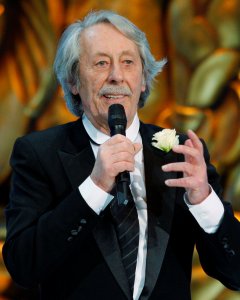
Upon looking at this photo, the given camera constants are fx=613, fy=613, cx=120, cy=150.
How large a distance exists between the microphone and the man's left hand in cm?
9

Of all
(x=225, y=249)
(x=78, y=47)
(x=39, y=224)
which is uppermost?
(x=78, y=47)

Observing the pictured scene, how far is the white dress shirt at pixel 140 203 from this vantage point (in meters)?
1.14

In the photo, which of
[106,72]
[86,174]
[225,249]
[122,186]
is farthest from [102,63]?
[225,249]

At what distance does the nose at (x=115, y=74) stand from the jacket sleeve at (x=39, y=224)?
9.0 inches

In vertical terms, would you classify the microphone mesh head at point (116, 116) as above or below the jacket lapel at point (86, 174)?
above

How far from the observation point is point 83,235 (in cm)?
115

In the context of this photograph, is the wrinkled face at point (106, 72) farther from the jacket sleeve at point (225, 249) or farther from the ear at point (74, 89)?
the jacket sleeve at point (225, 249)

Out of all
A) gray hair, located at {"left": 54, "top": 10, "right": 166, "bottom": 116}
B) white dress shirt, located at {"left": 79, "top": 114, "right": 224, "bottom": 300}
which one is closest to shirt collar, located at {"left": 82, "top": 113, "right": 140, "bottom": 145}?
white dress shirt, located at {"left": 79, "top": 114, "right": 224, "bottom": 300}

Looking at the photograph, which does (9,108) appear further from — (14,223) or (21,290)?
(14,223)

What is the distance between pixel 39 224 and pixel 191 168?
0.31 meters

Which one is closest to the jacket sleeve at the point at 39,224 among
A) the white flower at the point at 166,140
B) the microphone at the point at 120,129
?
the microphone at the point at 120,129

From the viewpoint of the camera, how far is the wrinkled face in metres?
1.29

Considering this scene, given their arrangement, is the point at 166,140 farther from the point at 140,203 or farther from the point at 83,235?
the point at 83,235

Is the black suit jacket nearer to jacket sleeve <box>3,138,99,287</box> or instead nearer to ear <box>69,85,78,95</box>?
jacket sleeve <box>3,138,99,287</box>
